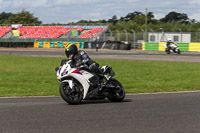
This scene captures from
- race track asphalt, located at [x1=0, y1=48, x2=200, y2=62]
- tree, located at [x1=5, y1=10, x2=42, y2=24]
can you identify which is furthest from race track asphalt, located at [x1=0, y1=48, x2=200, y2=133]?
tree, located at [x1=5, y1=10, x2=42, y2=24]

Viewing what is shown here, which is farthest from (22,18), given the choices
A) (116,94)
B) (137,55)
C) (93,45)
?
(116,94)

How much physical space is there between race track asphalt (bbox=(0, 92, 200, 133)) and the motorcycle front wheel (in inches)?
6.4

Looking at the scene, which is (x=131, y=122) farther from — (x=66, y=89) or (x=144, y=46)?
(x=144, y=46)

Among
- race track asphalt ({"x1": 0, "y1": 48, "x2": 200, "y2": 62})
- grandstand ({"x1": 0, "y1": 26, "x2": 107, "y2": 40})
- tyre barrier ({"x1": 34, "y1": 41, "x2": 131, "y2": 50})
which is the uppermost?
grandstand ({"x1": 0, "y1": 26, "x2": 107, "y2": 40})

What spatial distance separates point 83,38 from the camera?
55.3 m

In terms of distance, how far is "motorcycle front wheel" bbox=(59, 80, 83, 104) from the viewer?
759 cm

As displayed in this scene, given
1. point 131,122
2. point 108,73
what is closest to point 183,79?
point 108,73

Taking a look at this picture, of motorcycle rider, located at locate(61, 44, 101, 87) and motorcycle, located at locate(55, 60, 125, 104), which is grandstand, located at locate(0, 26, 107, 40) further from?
motorcycle rider, located at locate(61, 44, 101, 87)

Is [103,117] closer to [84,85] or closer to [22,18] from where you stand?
[84,85]

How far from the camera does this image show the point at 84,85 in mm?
7789

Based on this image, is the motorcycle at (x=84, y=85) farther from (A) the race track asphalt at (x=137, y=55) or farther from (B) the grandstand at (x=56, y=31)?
(B) the grandstand at (x=56, y=31)

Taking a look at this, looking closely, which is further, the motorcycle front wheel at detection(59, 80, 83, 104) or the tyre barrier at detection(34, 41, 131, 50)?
the tyre barrier at detection(34, 41, 131, 50)

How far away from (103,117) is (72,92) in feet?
5.54

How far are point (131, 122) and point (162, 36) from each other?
4318 cm
